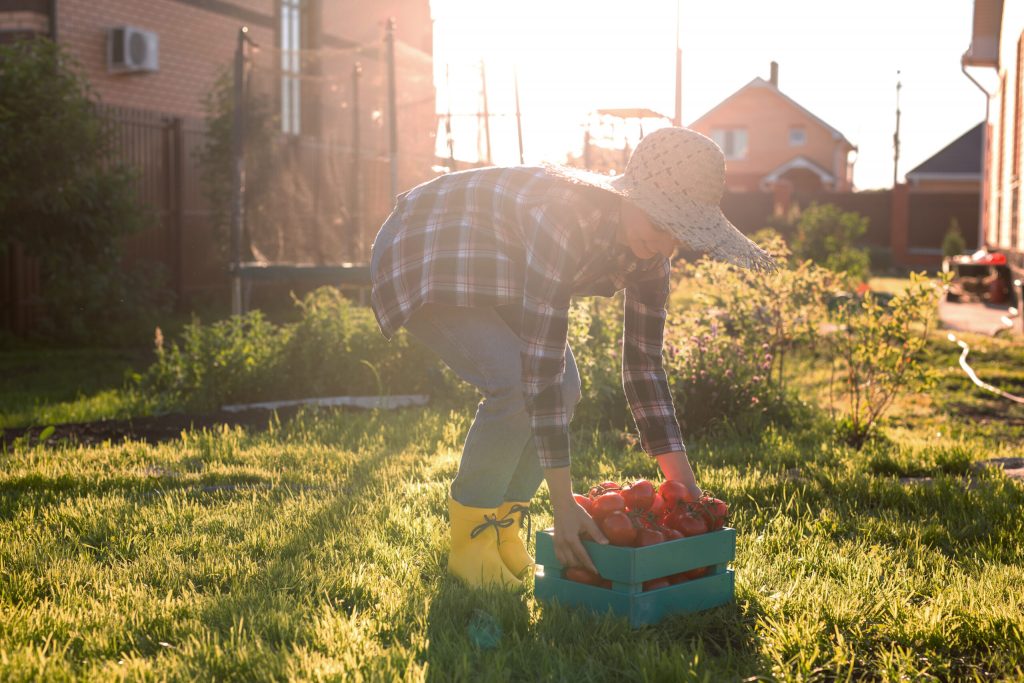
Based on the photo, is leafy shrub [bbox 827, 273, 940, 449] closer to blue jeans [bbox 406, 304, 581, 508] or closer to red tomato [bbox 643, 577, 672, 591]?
blue jeans [bbox 406, 304, 581, 508]

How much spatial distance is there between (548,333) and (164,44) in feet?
51.4

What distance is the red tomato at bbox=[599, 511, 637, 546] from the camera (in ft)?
11.4

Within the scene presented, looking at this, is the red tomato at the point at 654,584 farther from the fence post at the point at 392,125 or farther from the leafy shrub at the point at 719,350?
the fence post at the point at 392,125

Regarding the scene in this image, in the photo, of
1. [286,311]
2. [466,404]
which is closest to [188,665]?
[466,404]

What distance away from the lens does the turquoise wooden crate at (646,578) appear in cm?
341

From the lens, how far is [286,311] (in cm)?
1630

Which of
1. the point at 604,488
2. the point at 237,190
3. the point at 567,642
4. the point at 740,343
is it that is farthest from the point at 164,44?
the point at 567,642

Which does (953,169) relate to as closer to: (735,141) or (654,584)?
(735,141)

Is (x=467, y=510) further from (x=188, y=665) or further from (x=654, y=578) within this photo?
(x=188, y=665)

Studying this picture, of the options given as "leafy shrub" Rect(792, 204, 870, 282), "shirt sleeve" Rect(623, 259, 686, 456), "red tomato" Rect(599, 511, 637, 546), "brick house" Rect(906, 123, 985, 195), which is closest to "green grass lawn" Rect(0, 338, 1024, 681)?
"red tomato" Rect(599, 511, 637, 546)

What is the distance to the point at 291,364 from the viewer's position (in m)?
8.61

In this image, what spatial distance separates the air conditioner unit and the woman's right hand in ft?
47.5

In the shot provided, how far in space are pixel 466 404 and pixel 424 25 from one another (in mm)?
18210

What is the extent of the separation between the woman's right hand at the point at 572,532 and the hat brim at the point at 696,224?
2.76ft
